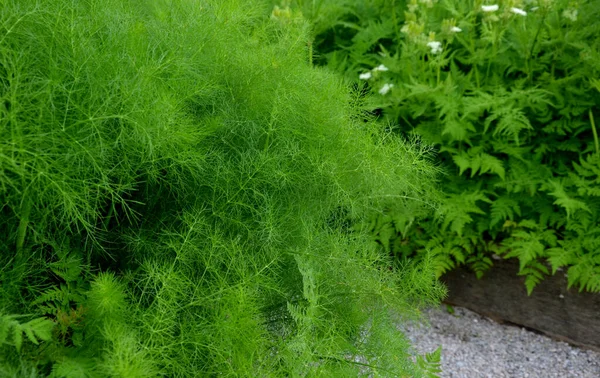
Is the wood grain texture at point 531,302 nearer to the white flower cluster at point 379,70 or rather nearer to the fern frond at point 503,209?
the fern frond at point 503,209

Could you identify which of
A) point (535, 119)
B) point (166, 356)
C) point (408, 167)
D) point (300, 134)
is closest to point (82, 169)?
point (166, 356)

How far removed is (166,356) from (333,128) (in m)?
0.72

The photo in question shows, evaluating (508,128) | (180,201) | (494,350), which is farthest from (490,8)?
(180,201)

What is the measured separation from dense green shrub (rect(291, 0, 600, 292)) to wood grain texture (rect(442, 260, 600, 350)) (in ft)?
0.23

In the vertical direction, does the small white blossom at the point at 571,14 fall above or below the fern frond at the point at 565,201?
above

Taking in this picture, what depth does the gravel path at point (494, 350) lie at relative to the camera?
2.82 metres

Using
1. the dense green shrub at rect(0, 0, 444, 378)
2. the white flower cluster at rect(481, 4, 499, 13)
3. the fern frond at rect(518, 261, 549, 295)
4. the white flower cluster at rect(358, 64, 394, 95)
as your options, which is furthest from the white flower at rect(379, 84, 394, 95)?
the dense green shrub at rect(0, 0, 444, 378)

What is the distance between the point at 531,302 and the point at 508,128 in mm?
777

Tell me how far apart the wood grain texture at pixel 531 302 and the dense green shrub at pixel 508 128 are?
69 millimetres

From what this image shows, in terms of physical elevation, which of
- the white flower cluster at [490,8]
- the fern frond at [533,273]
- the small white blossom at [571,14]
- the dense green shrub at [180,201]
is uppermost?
the dense green shrub at [180,201]

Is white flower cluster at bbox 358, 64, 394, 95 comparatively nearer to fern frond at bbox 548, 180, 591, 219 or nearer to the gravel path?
fern frond at bbox 548, 180, 591, 219

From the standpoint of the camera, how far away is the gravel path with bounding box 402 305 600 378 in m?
2.82

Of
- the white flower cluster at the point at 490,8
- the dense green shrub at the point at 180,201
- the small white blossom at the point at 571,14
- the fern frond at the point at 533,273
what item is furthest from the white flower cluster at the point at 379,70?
the dense green shrub at the point at 180,201

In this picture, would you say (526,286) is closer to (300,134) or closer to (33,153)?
(300,134)
